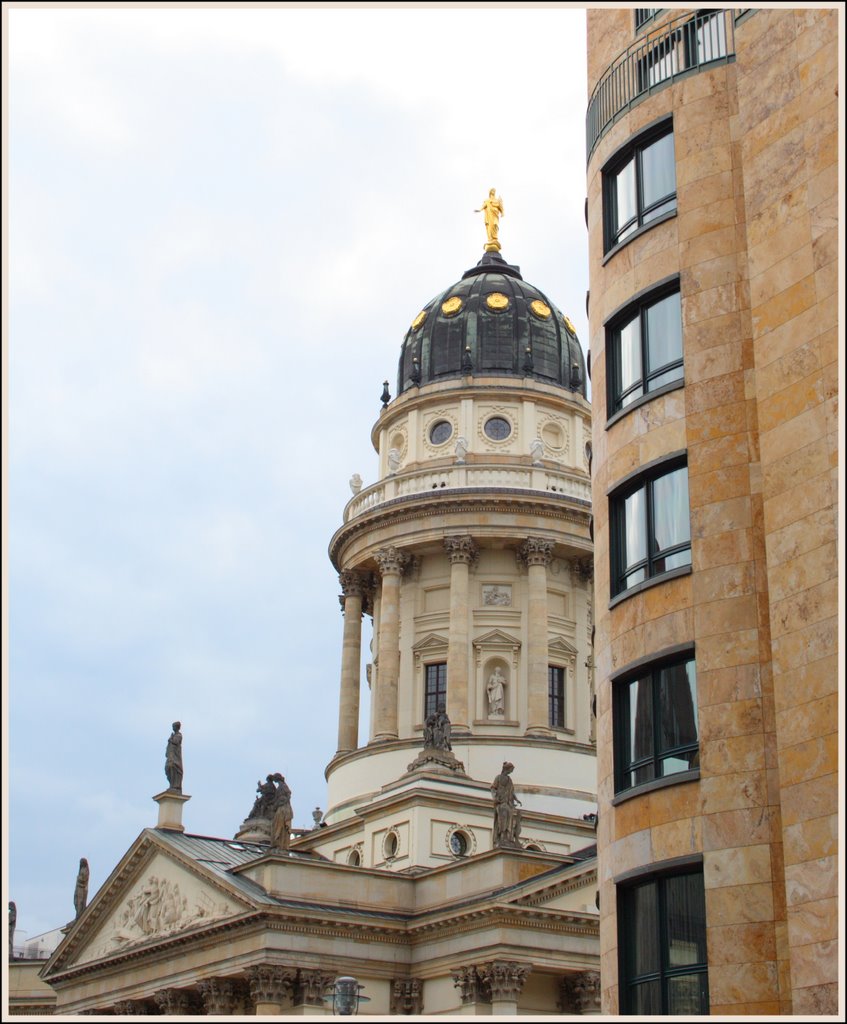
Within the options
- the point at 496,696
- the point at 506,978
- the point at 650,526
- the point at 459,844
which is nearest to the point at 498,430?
the point at 496,696

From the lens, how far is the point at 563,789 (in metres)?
67.4

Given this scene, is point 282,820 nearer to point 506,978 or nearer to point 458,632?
point 506,978

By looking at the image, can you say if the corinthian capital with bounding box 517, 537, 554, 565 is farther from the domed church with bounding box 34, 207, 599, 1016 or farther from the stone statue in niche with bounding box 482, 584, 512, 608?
the stone statue in niche with bounding box 482, 584, 512, 608

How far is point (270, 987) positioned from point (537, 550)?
25.9 meters

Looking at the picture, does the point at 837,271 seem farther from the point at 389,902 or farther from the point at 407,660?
the point at 407,660

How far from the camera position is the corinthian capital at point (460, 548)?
71500mm

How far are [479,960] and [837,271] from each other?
3454 cm

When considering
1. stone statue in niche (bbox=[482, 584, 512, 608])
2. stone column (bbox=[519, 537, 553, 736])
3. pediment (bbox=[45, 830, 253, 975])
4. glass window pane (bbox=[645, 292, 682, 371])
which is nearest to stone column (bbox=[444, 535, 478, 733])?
stone statue in niche (bbox=[482, 584, 512, 608])

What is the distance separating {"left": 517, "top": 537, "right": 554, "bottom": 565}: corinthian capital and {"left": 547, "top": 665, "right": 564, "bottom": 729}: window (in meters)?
4.91

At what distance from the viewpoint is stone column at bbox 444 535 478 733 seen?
68688 millimetres

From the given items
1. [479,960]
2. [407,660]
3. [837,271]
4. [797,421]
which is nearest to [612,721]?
[797,421]

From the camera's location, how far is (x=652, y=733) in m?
27.5

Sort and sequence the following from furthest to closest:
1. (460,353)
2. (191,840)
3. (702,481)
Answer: (460,353)
(191,840)
(702,481)

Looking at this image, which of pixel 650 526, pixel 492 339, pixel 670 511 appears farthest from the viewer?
pixel 492 339
